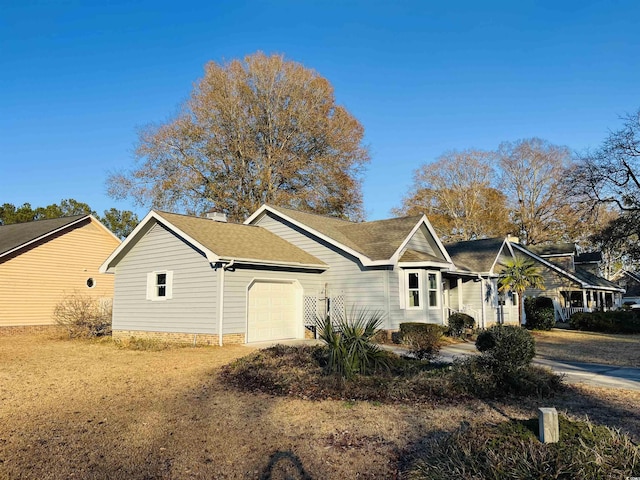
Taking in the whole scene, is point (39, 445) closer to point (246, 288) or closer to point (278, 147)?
point (246, 288)

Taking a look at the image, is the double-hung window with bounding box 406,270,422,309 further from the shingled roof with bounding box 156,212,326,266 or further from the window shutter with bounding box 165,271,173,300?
the window shutter with bounding box 165,271,173,300

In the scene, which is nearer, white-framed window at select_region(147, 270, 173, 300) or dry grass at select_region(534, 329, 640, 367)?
dry grass at select_region(534, 329, 640, 367)

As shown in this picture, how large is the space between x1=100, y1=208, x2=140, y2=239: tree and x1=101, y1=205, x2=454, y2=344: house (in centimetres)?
3186

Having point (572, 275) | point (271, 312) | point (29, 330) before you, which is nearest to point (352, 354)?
point (271, 312)

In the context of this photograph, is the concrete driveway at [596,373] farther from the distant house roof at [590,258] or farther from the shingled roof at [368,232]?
the distant house roof at [590,258]

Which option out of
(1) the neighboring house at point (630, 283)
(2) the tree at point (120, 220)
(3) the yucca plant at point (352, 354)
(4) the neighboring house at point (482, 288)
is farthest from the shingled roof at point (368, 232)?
(1) the neighboring house at point (630, 283)

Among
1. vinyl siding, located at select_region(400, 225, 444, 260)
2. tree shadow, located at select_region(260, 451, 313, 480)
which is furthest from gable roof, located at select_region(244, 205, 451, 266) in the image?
tree shadow, located at select_region(260, 451, 313, 480)

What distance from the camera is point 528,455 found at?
4.16 m

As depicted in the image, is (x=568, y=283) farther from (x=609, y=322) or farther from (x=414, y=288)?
(x=414, y=288)

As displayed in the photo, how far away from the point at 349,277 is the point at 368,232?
2842 mm

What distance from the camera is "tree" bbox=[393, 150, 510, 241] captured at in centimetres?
4303

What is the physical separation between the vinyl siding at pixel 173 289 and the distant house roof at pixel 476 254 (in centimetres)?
1244

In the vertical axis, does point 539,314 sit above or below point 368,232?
below

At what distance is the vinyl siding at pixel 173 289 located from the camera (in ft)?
51.5
